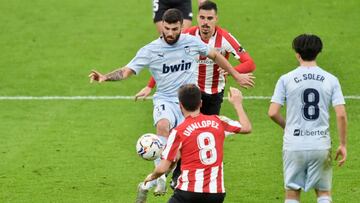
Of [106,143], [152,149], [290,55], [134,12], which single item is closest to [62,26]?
[134,12]

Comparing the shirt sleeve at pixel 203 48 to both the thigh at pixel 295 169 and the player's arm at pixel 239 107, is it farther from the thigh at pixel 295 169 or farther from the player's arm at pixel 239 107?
the thigh at pixel 295 169

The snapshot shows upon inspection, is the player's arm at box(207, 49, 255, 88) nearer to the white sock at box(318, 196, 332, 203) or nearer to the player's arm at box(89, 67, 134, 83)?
the player's arm at box(89, 67, 134, 83)

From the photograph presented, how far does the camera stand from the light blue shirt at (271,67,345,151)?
1141 centimetres

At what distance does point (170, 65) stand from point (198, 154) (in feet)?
10.1

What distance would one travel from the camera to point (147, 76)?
22.6m

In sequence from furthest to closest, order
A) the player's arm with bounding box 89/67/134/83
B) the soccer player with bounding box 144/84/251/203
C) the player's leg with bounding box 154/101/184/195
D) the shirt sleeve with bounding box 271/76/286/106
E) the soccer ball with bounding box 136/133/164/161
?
1. the player's leg with bounding box 154/101/184/195
2. the player's arm with bounding box 89/67/134/83
3. the soccer ball with bounding box 136/133/164/161
4. the shirt sleeve with bounding box 271/76/286/106
5. the soccer player with bounding box 144/84/251/203

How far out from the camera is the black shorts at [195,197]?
10.7 meters

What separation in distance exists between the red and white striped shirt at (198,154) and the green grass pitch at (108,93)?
11.6 feet

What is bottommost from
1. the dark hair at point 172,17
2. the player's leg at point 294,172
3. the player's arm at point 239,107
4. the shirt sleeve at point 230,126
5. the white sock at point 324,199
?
the white sock at point 324,199

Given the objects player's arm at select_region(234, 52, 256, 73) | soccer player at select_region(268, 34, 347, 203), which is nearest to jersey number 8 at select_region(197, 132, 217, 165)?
Answer: soccer player at select_region(268, 34, 347, 203)

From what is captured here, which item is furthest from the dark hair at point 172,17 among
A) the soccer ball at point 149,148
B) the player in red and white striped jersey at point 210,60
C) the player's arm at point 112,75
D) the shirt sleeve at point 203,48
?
A: the soccer ball at point 149,148

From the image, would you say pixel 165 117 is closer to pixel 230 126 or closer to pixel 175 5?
pixel 230 126

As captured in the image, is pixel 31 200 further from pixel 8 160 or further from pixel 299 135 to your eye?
pixel 299 135

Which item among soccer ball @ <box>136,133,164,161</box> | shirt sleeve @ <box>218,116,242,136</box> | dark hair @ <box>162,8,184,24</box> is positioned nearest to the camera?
shirt sleeve @ <box>218,116,242,136</box>
